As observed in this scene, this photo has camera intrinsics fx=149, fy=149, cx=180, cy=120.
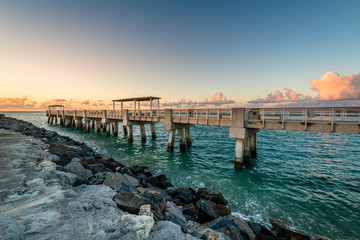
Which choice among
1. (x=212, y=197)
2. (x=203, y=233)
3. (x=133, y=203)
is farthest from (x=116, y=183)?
(x=212, y=197)

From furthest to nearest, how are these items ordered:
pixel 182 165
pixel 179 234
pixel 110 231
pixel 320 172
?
pixel 182 165
pixel 320 172
pixel 179 234
pixel 110 231

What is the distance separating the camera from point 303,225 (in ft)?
21.1

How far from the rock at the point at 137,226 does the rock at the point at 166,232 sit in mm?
176

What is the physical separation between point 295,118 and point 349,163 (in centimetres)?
981

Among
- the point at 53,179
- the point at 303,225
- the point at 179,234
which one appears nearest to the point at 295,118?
the point at 303,225

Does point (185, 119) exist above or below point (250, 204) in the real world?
above

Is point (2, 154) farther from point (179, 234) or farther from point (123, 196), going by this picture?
point (179, 234)

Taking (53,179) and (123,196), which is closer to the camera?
(123,196)

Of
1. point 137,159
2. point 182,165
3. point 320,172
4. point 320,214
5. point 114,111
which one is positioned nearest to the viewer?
point 320,214

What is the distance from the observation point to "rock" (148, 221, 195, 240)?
301 centimetres

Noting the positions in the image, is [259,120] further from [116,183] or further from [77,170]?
[77,170]

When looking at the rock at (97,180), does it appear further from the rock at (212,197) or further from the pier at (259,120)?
the pier at (259,120)

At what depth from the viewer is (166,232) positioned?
10.4ft

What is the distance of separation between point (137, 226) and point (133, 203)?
0.91 metres
